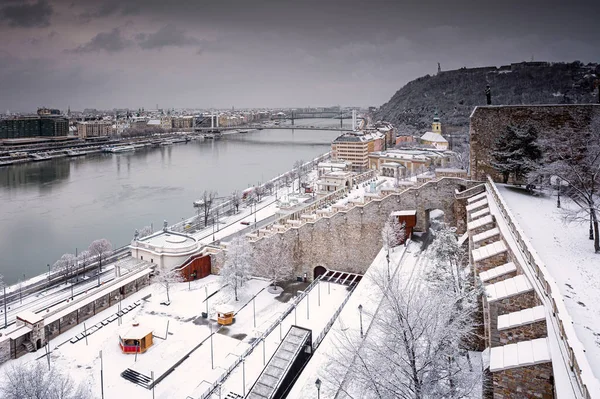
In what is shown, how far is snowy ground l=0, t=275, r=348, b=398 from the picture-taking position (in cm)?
753

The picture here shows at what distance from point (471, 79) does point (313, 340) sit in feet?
233

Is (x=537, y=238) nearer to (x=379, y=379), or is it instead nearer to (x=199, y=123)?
(x=379, y=379)

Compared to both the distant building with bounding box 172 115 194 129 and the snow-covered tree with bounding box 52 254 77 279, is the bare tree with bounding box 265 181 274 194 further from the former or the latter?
the distant building with bounding box 172 115 194 129

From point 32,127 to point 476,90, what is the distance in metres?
69.9

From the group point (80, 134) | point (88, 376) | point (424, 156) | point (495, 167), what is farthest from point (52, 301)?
point (80, 134)

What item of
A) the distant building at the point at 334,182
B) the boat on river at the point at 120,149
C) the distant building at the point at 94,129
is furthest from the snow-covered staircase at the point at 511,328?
the distant building at the point at 94,129

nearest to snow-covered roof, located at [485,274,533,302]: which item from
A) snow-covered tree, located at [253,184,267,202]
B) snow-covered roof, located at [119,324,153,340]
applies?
snow-covered roof, located at [119,324,153,340]

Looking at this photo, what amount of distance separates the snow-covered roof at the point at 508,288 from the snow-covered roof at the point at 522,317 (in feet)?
0.91

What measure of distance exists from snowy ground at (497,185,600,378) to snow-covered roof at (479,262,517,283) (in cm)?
42

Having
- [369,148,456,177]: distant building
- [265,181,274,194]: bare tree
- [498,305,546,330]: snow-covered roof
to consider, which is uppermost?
[369,148,456,177]: distant building

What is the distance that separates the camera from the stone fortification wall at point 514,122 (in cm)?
951

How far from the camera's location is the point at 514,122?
399 inches

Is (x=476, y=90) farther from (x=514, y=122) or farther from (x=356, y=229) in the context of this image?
(x=356, y=229)

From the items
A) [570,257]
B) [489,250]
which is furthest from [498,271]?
[570,257]
